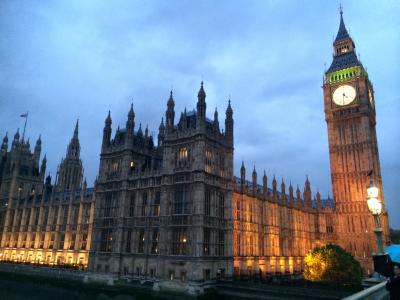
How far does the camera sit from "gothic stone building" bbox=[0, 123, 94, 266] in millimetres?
76250

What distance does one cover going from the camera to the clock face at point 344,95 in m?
91.1

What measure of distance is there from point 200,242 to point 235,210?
498 inches

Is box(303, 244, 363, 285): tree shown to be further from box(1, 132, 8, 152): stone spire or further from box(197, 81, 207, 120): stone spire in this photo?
box(1, 132, 8, 152): stone spire

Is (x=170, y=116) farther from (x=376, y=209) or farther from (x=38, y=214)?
(x=38, y=214)

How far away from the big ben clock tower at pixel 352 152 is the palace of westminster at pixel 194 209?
0.25 metres

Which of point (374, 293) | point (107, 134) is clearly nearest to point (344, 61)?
point (107, 134)

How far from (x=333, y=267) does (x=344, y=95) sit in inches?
2250

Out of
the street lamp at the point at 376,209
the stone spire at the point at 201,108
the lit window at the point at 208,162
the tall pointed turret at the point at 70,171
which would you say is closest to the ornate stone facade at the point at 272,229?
the lit window at the point at 208,162

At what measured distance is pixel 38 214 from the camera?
3460 inches

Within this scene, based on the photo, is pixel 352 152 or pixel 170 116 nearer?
pixel 170 116

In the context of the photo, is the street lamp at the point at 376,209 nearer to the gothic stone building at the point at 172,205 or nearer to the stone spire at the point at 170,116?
the gothic stone building at the point at 172,205

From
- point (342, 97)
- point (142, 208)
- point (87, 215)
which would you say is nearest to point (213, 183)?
point (142, 208)

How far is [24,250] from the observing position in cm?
8644

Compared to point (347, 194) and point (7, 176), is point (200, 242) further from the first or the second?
point (7, 176)
